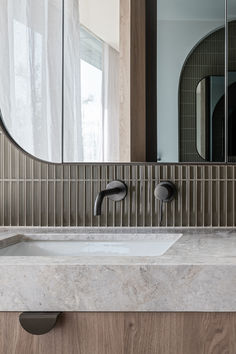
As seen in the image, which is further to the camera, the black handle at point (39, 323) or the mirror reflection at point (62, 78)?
the mirror reflection at point (62, 78)

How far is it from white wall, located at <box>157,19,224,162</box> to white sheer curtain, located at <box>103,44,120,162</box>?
0.44ft

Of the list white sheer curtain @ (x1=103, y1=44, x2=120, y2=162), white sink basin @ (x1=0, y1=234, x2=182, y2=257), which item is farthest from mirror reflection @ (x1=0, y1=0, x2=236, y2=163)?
white sink basin @ (x1=0, y1=234, x2=182, y2=257)

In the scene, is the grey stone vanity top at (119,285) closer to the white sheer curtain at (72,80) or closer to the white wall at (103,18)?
the white sheer curtain at (72,80)

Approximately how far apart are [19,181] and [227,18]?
0.84 m

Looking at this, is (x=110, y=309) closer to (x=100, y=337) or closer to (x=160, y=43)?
(x=100, y=337)

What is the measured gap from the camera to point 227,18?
1.22 metres

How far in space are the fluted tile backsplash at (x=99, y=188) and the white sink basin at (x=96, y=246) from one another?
11 centimetres

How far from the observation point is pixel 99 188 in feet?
3.95

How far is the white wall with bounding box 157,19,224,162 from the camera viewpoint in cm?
121

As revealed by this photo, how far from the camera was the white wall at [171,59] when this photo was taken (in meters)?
1.21

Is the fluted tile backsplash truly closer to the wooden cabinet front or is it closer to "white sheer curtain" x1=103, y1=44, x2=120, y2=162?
"white sheer curtain" x1=103, y1=44, x2=120, y2=162

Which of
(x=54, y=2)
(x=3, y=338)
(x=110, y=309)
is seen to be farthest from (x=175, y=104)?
(x=3, y=338)

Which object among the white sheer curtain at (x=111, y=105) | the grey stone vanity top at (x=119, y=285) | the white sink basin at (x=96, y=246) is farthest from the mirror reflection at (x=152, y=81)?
the grey stone vanity top at (x=119, y=285)

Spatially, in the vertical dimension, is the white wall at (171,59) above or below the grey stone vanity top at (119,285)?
above
